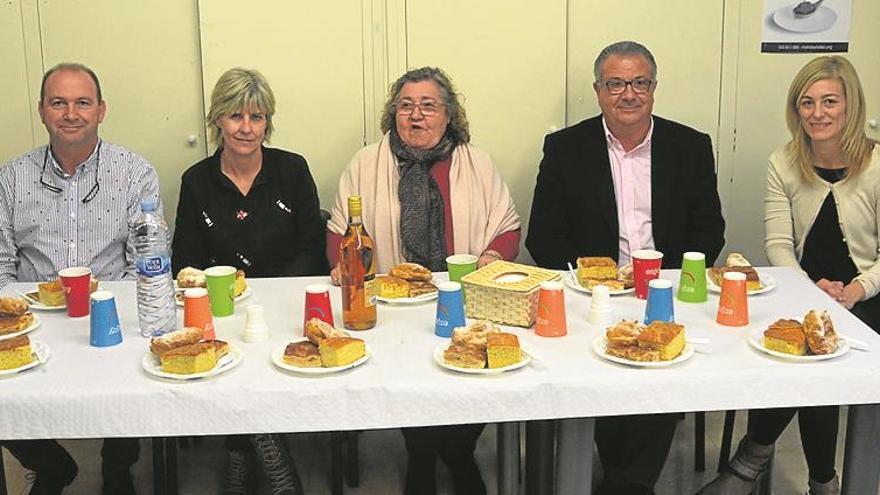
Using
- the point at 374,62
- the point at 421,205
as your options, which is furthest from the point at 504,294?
the point at 374,62

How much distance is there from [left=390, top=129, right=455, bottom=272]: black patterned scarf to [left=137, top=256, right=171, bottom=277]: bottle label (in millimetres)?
1043

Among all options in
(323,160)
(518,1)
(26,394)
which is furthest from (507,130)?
(26,394)

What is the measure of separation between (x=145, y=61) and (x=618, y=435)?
2.03m

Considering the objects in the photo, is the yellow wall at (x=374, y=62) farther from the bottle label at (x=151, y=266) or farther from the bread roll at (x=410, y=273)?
the bottle label at (x=151, y=266)

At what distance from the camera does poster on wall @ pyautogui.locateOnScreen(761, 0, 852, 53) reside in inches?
129

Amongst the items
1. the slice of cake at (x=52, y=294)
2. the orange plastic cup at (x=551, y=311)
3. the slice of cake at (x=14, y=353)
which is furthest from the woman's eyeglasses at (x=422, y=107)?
the slice of cake at (x=14, y=353)

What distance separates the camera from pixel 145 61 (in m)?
3.20

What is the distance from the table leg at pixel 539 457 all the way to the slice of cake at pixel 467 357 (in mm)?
391

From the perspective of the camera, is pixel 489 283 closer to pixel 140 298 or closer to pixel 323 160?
pixel 140 298

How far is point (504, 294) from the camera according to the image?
1939 mm

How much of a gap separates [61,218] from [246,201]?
1.75 ft

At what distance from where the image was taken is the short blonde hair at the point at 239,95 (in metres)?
2.77

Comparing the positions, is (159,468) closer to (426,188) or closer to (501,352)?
(426,188)

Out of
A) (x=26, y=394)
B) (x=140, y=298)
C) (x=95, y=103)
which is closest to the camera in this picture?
(x=26, y=394)
